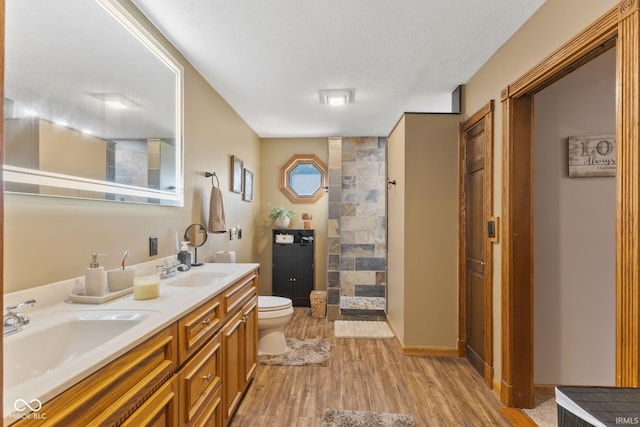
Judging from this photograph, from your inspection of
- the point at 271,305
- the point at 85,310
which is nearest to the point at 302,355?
the point at 271,305

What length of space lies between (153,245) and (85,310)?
80 centimetres

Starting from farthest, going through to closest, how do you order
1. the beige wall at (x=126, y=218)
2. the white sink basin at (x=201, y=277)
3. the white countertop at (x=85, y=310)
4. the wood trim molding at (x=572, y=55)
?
1. the white sink basin at (x=201, y=277)
2. the wood trim molding at (x=572, y=55)
3. the beige wall at (x=126, y=218)
4. the white countertop at (x=85, y=310)

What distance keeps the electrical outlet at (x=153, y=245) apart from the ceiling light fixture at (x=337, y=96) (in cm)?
203


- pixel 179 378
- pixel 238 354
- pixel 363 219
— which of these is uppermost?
pixel 363 219

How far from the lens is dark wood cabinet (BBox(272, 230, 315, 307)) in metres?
4.63

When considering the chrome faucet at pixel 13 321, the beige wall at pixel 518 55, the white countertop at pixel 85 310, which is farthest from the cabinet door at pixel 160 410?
the beige wall at pixel 518 55

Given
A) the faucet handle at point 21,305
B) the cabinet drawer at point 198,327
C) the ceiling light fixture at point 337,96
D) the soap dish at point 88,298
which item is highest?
the ceiling light fixture at point 337,96

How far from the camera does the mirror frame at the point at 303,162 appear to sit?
16.0 feet

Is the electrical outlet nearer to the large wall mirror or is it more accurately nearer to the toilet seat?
the large wall mirror

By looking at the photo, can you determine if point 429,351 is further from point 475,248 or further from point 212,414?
point 212,414

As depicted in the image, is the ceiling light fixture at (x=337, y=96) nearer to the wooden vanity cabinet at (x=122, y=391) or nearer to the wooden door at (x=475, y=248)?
the wooden door at (x=475, y=248)

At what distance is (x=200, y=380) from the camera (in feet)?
4.84

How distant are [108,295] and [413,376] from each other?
229 centimetres

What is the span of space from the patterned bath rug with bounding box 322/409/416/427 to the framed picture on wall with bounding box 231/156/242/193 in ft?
7.90
